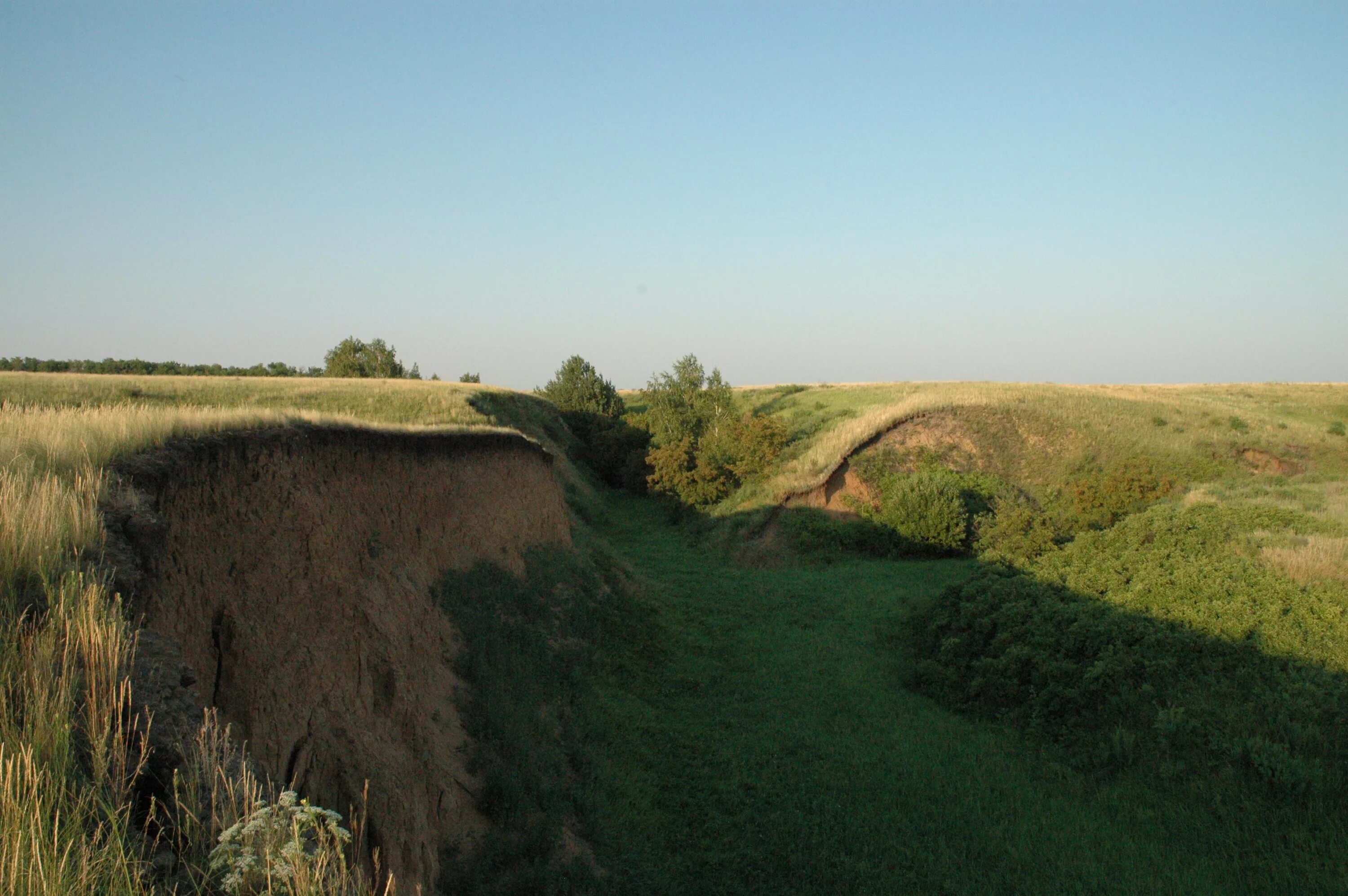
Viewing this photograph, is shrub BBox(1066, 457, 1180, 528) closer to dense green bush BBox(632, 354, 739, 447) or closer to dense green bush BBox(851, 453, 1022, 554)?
dense green bush BBox(851, 453, 1022, 554)

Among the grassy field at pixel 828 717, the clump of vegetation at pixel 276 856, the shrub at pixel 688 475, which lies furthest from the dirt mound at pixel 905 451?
the clump of vegetation at pixel 276 856

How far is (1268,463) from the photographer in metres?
28.1

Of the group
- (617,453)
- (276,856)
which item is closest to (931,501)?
(617,453)

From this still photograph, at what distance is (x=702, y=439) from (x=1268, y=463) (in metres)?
20.4

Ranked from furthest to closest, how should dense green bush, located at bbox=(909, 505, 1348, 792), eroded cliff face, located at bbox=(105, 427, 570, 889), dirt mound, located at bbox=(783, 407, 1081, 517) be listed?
dirt mound, located at bbox=(783, 407, 1081, 517), dense green bush, located at bbox=(909, 505, 1348, 792), eroded cliff face, located at bbox=(105, 427, 570, 889)

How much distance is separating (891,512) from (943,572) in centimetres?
447

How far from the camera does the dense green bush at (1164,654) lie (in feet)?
28.1

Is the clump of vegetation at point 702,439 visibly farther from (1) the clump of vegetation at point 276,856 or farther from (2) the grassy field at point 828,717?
(1) the clump of vegetation at point 276,856

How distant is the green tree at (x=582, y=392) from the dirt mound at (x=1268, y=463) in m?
29.1

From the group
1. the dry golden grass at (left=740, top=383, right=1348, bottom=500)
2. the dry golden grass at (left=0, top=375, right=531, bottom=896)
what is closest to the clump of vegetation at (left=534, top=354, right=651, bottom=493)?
the dry golden grass at (left=740, top=383, right=1348, bottom=500)

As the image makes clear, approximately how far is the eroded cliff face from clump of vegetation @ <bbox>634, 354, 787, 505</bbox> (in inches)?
777

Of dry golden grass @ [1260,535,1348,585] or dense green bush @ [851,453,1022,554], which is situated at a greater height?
dry golden grass @ [1260,535,1348,585]

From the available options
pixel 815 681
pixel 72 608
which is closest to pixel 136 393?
pixel 815 681

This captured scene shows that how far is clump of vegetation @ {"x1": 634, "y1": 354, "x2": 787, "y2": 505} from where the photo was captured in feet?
95.2
